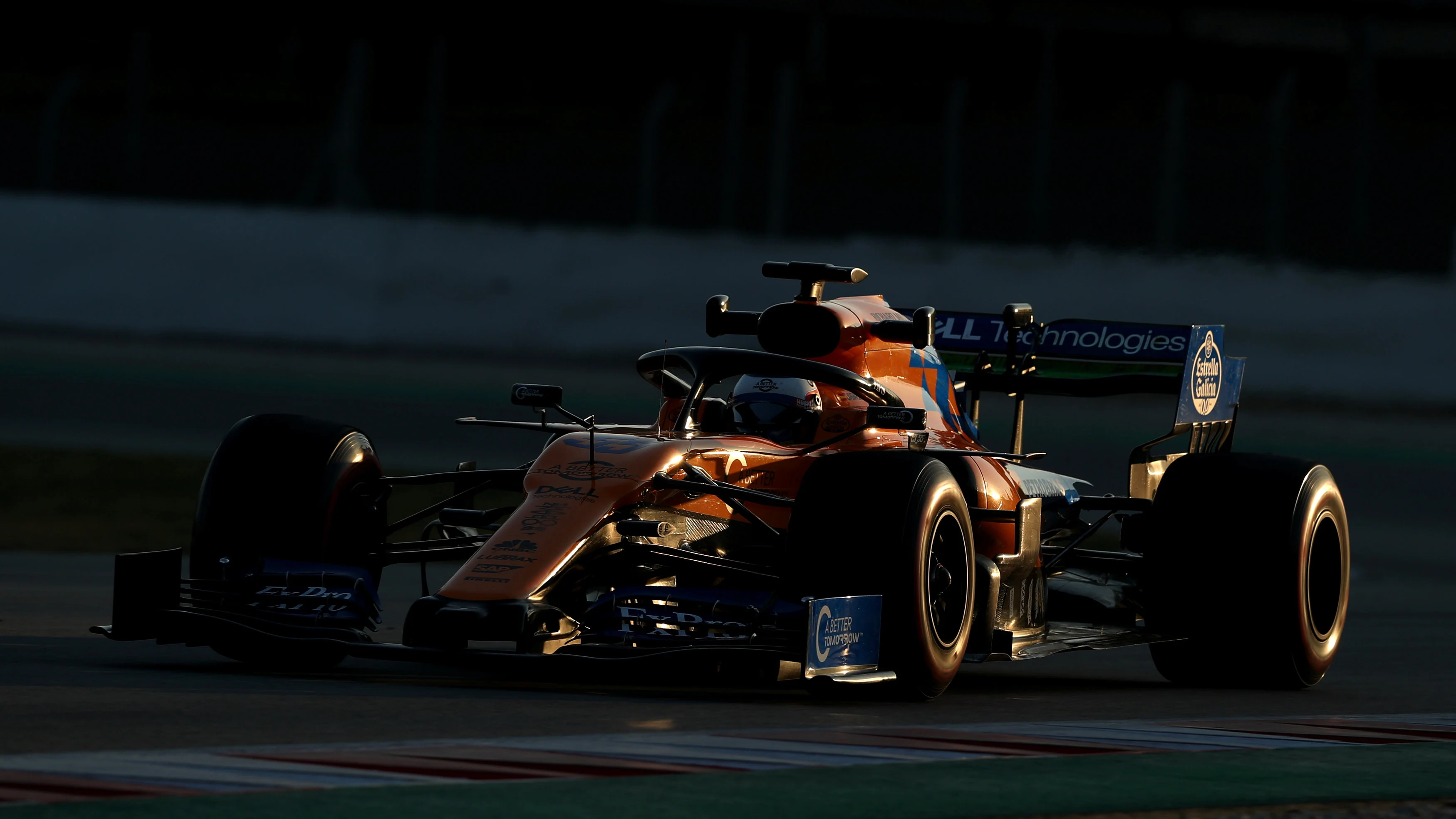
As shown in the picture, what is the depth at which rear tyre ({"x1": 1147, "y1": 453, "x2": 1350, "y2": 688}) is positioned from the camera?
8.52m

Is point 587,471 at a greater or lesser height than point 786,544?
greater

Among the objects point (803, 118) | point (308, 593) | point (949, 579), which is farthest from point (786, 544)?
point (803, 118)

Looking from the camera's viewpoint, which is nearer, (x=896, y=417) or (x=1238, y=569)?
(x=896, y=417)

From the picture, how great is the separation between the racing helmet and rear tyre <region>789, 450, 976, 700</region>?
1.13 m

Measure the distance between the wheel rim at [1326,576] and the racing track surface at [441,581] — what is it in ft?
0.96

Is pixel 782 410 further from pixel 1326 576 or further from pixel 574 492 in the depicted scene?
pixel 1326 576

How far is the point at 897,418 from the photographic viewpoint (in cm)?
771

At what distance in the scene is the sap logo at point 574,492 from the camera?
7.54 meters

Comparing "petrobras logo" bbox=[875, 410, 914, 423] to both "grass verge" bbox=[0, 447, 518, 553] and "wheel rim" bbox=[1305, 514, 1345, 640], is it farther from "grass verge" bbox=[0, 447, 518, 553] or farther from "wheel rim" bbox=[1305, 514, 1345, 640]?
"grass verge" bbox=[0, 447, 518, 553]

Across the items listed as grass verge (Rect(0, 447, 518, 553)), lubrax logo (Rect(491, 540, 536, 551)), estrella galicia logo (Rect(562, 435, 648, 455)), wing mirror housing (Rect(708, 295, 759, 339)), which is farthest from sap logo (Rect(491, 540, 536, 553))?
grass verge (Rect(0, 447, 518, 553))

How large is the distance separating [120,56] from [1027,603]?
27380mm

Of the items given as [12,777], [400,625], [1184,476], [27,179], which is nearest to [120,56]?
[27,179]

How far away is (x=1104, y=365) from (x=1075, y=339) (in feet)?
0.72

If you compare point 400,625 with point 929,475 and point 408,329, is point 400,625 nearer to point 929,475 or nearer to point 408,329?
point 929,475
